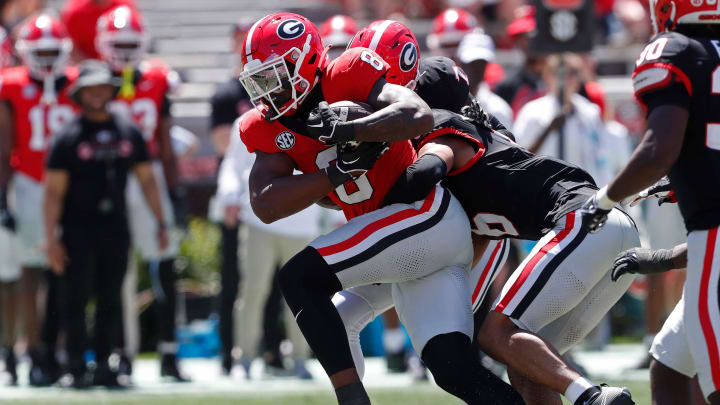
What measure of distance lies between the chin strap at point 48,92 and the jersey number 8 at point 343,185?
4.20 m

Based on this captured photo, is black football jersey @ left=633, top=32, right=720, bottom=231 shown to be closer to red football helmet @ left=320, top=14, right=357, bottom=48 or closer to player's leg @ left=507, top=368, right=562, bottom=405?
player's leg @ left=507, top=368, right=562, bottom=405

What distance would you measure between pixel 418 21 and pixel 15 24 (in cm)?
387

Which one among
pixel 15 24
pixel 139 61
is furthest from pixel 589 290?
pixel 15 24

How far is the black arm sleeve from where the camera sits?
4422 millimetres

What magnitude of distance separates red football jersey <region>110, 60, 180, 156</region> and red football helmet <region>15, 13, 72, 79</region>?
470mm

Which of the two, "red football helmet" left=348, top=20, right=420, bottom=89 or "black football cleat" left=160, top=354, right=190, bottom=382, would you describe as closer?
"red football helmet" left=348, top=20, right=420, bottom=89

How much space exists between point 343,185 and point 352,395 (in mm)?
762

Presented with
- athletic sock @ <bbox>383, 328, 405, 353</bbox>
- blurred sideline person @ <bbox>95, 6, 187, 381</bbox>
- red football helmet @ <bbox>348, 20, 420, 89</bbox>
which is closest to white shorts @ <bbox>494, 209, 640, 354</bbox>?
red football helmet @ <bbox>348, 20, 420, 89</bbox>

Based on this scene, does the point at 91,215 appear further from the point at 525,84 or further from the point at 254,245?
the point at 525,84

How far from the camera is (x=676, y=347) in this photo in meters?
4.27

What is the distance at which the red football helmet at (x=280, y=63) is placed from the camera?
455 cm

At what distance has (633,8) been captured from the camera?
12688 millimetres

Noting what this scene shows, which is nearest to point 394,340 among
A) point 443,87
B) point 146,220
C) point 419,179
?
point 146,220

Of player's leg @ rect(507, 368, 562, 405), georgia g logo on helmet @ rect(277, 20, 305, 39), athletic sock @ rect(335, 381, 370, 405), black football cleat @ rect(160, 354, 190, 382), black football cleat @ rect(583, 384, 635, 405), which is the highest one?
georgia g logo on helmet @ rect(277, 20, 305, 39)
